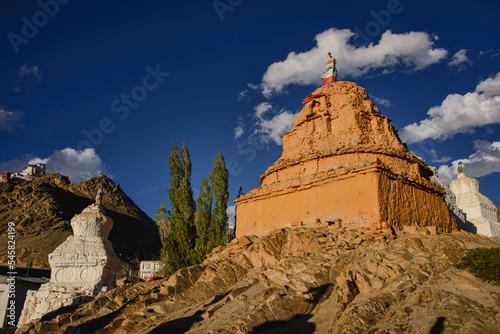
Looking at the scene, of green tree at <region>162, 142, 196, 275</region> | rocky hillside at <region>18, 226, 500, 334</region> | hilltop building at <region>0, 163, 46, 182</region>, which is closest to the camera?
rocky hillside at <region>18, 226, 500, 334</region>

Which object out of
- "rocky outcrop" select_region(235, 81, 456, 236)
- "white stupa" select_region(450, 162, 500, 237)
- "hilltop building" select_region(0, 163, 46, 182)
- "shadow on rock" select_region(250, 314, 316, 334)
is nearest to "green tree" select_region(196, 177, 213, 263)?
"rocky outcrop" select_region(235, 81, 456, 236)

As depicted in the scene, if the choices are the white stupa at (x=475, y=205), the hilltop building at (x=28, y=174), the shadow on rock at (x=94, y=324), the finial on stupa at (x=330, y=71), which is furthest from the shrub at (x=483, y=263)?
the hilltop building at (x=28, y=174)

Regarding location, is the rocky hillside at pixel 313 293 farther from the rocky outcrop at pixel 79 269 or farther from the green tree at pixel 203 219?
the green tree at pixel 203 219

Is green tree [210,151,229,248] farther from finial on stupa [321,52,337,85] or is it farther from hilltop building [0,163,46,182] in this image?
hilltop building [0,163,46,182]

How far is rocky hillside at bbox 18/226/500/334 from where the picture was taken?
24.2 ft

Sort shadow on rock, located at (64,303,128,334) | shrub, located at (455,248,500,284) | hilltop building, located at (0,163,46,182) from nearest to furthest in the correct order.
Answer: shrub, located at (455,248,500,284), shadow on rock, located at (64,303,128,334), hilltop building, located at (0,163,46,182)

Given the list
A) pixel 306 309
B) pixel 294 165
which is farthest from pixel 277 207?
pixel 306 309

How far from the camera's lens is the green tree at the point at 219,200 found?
2394 centimetres

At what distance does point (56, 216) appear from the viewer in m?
53.3

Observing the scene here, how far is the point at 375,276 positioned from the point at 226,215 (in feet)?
55.0

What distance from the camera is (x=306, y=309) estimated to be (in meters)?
8.77

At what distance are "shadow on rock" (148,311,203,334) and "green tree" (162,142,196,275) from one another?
41.0 ft

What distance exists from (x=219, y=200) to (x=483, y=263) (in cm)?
1869

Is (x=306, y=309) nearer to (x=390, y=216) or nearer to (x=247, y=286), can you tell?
(x=247, y=286)
